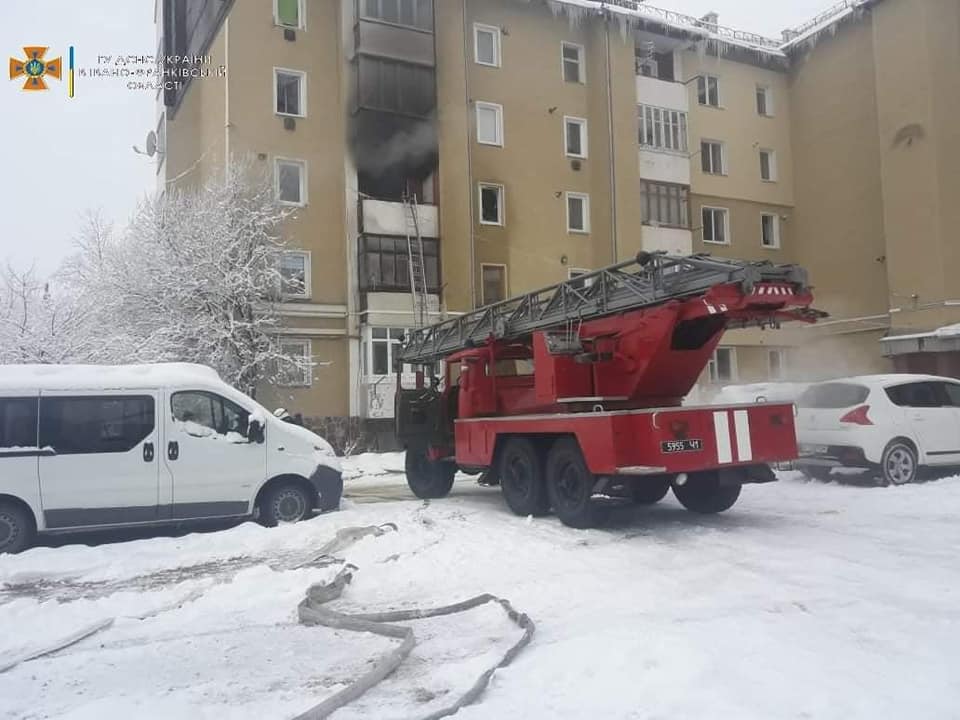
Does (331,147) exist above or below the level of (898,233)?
above

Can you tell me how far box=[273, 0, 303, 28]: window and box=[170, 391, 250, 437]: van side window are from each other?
18618mm

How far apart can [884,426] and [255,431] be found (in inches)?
329

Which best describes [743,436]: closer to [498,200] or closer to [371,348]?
[371,348]

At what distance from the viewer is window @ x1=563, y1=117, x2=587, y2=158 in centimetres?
2888

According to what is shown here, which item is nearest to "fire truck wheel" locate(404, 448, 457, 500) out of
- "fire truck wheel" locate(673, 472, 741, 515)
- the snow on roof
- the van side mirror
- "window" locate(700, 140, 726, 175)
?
the van side mirror

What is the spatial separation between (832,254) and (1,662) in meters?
30.5

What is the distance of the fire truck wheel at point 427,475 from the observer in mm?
12898

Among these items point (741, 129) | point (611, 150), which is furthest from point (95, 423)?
point (741, 129)

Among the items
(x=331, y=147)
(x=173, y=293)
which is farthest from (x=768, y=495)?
(x=331, y=147)

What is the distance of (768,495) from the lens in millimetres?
11164

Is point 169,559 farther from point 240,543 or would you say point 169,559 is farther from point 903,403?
point 903,403

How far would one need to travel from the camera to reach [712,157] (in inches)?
1240

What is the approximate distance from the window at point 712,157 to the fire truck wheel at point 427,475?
22.2 metres

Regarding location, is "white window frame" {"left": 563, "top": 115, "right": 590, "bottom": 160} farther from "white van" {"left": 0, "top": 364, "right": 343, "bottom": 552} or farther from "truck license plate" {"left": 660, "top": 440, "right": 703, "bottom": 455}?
"truck license plate" {"left": 660, "top": 440, "right": 703, "bottom": 455}
